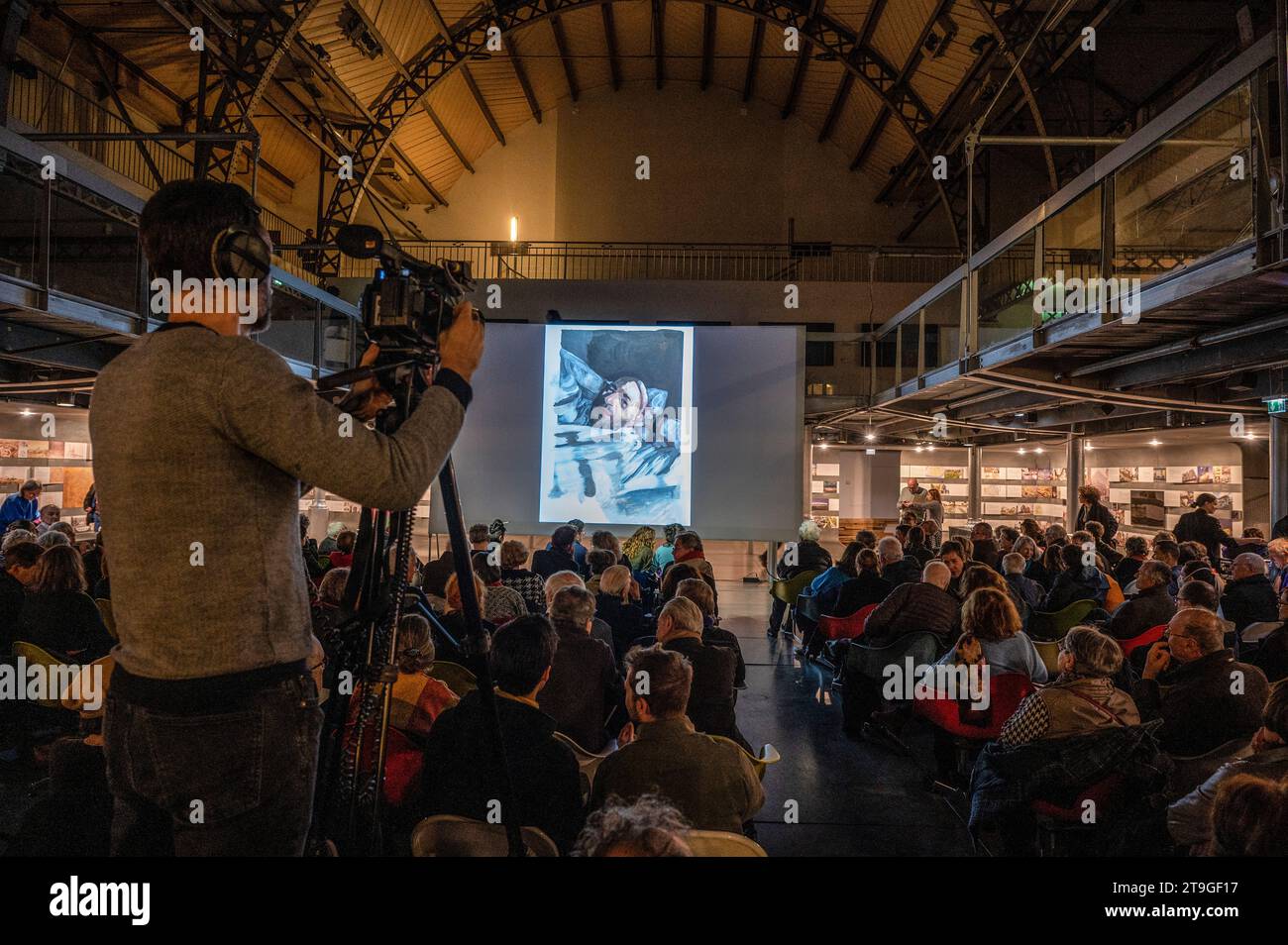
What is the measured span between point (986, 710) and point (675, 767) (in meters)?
2.19

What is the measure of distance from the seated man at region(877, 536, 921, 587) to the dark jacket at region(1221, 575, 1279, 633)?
1880 mm

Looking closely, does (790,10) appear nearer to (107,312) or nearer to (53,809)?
(107,312)

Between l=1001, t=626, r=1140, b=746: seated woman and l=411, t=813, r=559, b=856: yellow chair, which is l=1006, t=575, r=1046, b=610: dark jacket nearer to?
l=1001, t=626, r=1140, b=746: seated woman

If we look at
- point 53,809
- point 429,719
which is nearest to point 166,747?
point 53,809

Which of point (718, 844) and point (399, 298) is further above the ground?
point (399, 298)

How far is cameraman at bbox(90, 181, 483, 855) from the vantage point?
0.87m

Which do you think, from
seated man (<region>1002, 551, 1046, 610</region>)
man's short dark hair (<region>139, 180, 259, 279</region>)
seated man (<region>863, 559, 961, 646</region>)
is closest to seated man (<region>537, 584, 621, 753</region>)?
seated man (<region>863, 559, 961, 646</region>)

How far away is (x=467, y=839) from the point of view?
162 centimetres

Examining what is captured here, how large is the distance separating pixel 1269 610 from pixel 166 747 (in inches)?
229

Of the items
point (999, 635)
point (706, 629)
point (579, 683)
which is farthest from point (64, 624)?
point (999, 635)

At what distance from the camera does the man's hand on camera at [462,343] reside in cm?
104

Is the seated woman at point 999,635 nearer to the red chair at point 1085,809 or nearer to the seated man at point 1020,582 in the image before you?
the red chair at point 1085,809

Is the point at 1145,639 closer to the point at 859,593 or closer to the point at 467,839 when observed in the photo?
the point at 859,593

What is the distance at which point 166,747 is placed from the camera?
87 centimetres
